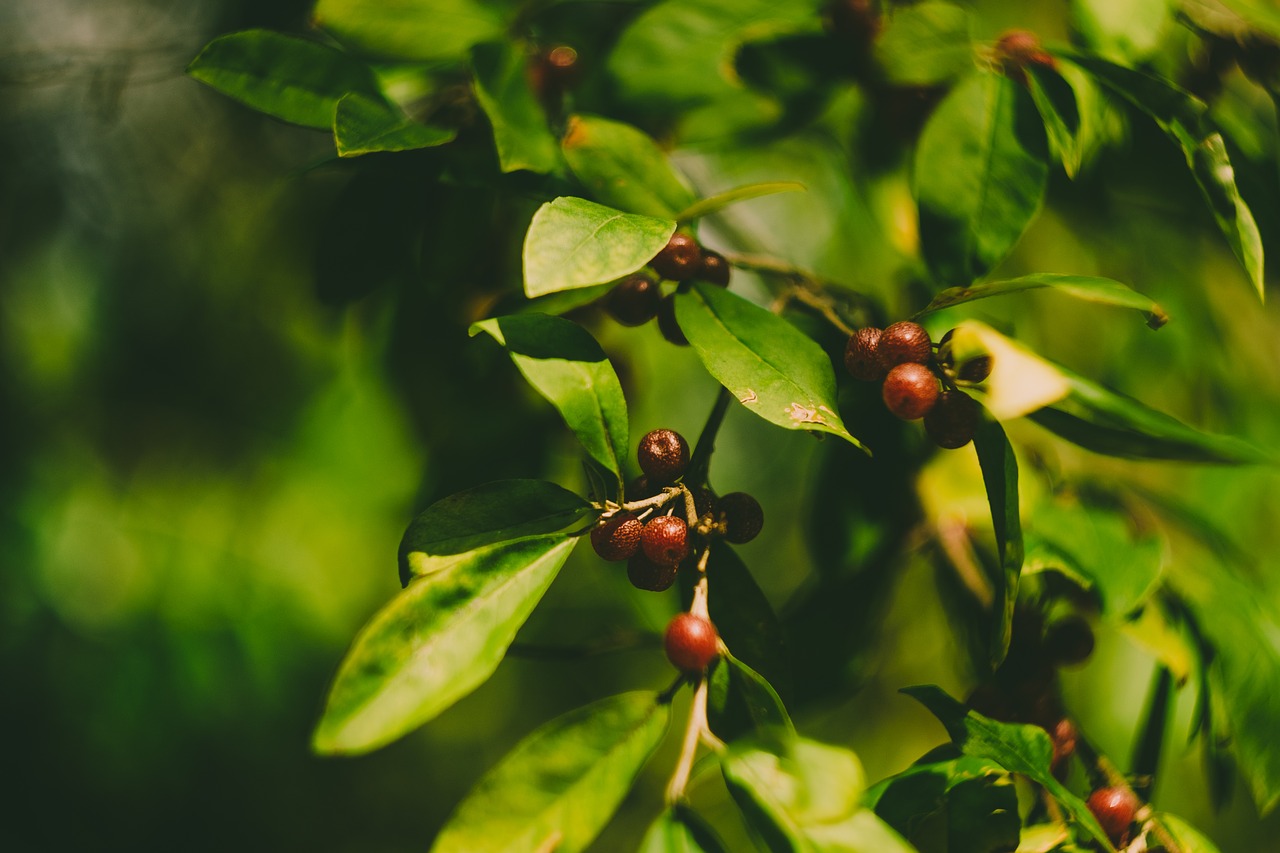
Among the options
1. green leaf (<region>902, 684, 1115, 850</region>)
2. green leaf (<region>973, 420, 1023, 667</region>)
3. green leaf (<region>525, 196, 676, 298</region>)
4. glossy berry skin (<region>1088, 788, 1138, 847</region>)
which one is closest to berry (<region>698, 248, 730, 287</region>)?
green leaf (<region>525, 196, 676, 298</region>)

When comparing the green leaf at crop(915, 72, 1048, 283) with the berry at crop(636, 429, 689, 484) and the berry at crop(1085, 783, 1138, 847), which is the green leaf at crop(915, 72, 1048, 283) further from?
the berry at crop(1085, 783, 1138, 847)

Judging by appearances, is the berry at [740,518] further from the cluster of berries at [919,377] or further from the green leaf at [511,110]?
the green leaf at [511,110]

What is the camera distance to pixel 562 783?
18.5 inches

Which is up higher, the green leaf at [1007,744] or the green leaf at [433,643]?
the green leaf at [433,643]

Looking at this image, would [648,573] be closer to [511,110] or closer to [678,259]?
[678,259]

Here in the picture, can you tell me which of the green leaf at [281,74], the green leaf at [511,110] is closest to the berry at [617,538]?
the green leaf at [511,110]

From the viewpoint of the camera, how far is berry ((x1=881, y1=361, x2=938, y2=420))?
1.69 ft

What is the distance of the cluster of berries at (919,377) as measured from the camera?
52 centimetres

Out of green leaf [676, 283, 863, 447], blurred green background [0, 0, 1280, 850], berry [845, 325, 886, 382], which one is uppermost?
green leaf [676, 283, 863, 447]

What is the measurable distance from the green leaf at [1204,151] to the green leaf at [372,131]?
0.52 metres

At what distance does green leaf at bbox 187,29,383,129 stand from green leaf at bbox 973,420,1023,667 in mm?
511

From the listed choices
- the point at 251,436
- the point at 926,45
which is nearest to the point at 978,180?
the point at 926,45

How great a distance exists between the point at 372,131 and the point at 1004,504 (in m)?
0.48

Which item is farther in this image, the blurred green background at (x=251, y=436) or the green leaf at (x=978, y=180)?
the blurred green background at (x=251, y=436)
